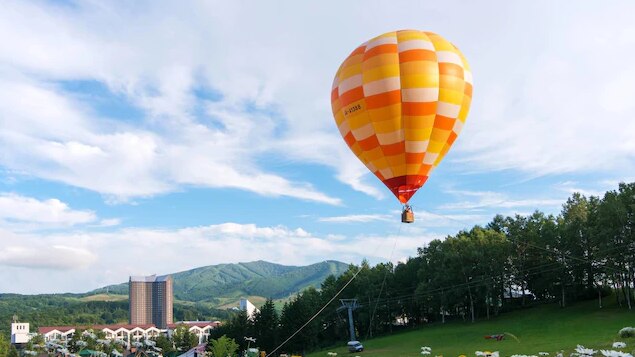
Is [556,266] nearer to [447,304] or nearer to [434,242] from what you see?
[447,304]

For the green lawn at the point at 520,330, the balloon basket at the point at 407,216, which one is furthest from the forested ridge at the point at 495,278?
the balloon basket at the point at 407,216

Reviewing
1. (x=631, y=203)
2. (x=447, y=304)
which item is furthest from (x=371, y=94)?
(x=447, y=304)

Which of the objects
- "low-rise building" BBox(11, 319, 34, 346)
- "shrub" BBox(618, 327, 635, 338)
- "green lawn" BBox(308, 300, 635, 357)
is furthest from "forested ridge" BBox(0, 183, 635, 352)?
"low-rise building" BBox(11, 319, 34, 346)

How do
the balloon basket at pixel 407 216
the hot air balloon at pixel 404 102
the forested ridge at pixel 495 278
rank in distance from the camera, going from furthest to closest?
the forested ridge at pixel 495 278, the balloon basket at pixel 407 216, the hot air balloon at pixel 404 102

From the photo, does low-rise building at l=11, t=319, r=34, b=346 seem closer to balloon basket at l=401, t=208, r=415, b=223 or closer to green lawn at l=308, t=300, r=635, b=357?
green lawn at l=308, t=300, r=635, b=357

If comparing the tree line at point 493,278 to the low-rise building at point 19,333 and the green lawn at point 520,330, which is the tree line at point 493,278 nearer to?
the green lawn at point 520,330

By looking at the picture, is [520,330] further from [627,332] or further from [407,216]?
[407,216]

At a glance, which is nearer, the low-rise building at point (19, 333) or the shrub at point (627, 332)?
the shrub at point (627, 332)
